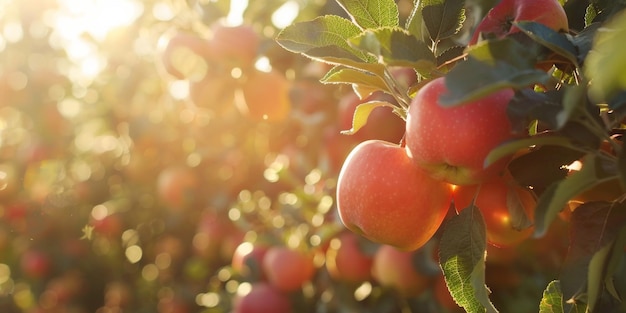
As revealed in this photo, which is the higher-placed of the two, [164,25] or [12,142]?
[164,25]

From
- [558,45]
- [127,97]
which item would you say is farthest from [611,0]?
[127,97]

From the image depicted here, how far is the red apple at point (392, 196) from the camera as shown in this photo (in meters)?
0.75

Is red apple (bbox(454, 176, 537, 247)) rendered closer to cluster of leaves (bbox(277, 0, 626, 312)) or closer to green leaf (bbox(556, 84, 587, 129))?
cluster of leaves (bbox(277, 0, 626, 312))

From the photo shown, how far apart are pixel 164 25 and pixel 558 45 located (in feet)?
5.27

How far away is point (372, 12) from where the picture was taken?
30.6 inches

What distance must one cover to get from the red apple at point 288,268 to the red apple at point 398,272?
26 centimetres

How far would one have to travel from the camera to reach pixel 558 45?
0.63 meters

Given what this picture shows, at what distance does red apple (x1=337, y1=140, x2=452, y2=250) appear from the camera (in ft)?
Answer: 2.47

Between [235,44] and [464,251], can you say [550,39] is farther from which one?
[235,44]

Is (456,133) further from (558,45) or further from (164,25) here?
(164,25)

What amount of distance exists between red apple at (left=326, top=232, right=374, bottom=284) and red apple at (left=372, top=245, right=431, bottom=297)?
0.11 ft

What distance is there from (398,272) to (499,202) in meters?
0.93

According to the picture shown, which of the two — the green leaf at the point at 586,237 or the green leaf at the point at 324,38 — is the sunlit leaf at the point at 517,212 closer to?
the green leaf at the point at 586,237

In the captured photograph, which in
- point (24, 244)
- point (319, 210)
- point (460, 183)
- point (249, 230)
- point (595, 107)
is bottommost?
point (24, 244)
